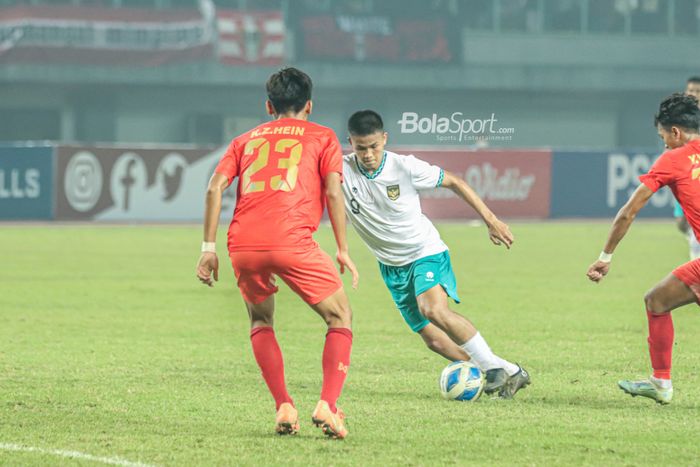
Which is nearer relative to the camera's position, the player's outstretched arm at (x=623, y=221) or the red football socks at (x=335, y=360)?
the red football socks at (x=335, y=360)

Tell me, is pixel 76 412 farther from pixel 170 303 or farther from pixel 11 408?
pixel 170 303

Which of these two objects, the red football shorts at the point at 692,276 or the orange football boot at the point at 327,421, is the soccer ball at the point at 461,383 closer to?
the red football shorts at the point at 692,276

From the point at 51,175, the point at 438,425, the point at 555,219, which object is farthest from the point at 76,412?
the point at 555,219

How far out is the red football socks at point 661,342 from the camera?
8.48m

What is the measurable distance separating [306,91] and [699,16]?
48603 millimetres

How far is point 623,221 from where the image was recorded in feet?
26.8

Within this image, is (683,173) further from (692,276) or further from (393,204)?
(393,204)

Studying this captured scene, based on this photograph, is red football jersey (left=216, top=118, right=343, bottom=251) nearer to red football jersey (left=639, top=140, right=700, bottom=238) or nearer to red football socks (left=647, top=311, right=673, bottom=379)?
red football jersey (left=639, top=140, right=700, bottom=238)

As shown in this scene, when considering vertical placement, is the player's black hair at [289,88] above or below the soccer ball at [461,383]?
above

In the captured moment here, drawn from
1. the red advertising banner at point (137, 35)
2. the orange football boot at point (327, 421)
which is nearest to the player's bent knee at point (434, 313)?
the orange football boot at point (327, 421)

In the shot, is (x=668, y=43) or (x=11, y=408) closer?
(x=11, y=408)

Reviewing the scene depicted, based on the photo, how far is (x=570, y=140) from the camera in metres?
51.3

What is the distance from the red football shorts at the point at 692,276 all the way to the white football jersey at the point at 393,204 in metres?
1.48

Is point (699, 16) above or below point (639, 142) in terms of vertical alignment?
above
